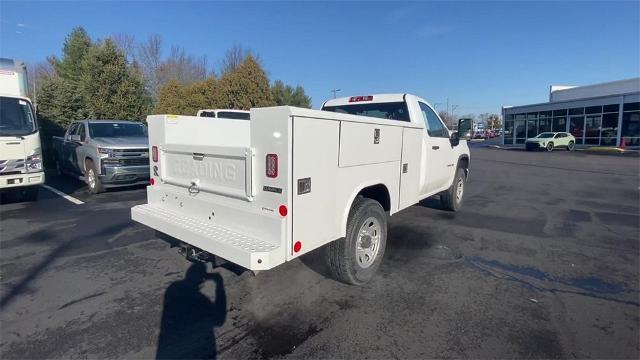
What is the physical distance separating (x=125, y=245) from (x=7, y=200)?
533cm

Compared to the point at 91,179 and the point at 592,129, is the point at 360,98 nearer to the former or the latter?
the point at 91,179

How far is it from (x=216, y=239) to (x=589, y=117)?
Answer: 40880mm

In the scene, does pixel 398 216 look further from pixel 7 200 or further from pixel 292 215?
pixel 7 200

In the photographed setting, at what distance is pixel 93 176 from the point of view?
30.0 ft

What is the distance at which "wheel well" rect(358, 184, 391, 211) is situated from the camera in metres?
4.26

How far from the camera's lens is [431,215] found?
7.29 m

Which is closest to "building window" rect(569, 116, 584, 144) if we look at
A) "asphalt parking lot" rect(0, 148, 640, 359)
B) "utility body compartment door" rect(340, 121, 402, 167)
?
"asphalt parking lot" rect(0, 148, 640, 359)

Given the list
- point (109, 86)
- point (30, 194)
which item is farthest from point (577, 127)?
point (30, 194)

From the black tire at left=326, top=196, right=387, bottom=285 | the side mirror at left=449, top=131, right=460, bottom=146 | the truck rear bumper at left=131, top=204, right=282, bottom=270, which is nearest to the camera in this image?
the truck rear bumper at left=131, top=204, right=282, bottom=270

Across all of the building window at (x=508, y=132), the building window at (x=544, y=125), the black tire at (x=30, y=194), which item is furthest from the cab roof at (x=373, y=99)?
the building window at (x=508, y=132)

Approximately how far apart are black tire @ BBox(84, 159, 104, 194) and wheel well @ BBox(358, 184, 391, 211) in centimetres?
756

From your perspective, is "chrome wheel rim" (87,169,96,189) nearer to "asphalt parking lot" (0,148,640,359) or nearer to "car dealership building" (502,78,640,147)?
"asphalt parking lot" (0,148,640,359)

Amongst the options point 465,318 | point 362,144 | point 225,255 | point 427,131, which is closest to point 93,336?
point 225,255

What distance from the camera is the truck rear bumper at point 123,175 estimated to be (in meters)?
8.74
